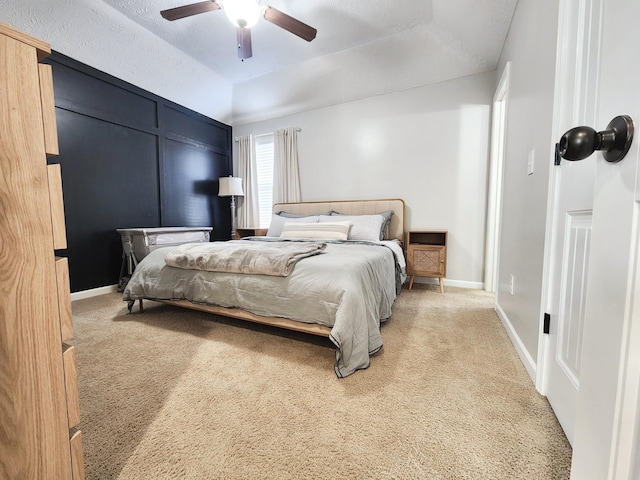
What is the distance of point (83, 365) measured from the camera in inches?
60.2

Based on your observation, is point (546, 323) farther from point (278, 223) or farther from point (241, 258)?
point (278, 223)

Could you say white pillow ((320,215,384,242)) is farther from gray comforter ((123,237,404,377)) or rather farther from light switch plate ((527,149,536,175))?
light switch plate ((527,149,536,175))

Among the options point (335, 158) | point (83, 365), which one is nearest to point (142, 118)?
point (335, 158)

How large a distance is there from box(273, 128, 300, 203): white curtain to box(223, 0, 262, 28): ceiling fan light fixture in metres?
2.02

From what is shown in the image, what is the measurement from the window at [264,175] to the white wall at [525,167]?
10.9 ft

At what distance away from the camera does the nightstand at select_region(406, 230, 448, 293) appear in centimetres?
297

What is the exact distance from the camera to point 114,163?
10.1 feet

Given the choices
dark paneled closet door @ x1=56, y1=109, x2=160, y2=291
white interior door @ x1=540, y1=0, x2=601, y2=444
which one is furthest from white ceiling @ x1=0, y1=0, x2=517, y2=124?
white interior door @ x1=540, y1=0, x2=601, y2=444

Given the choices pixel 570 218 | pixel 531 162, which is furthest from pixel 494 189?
pixel 570 218

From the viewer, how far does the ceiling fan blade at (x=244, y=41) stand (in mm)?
2199

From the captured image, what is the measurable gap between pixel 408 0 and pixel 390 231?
231 cm

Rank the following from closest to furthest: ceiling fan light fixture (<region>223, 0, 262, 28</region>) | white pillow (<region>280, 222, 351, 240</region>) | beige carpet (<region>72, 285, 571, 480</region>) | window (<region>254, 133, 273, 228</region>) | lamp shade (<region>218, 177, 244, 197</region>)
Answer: beige carpet (<region>72, 285, 571, 480</region>) → ceiling fan light fixture (<region>223, 0, 262, 28</region>) → white pillow (<region>280, 222, 351, 240</region>) → lamp shade (<region>218, 177, 244, 197</region>) → window (<region>254, 133, 273, 228</region>)

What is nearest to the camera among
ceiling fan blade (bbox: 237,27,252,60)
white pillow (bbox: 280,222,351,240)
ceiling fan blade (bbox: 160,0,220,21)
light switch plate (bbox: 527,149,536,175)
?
light switch plate (bbox: 527,149,536,175)

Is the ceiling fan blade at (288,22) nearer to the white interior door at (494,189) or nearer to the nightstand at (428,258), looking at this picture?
the white interior door at (494,189)
